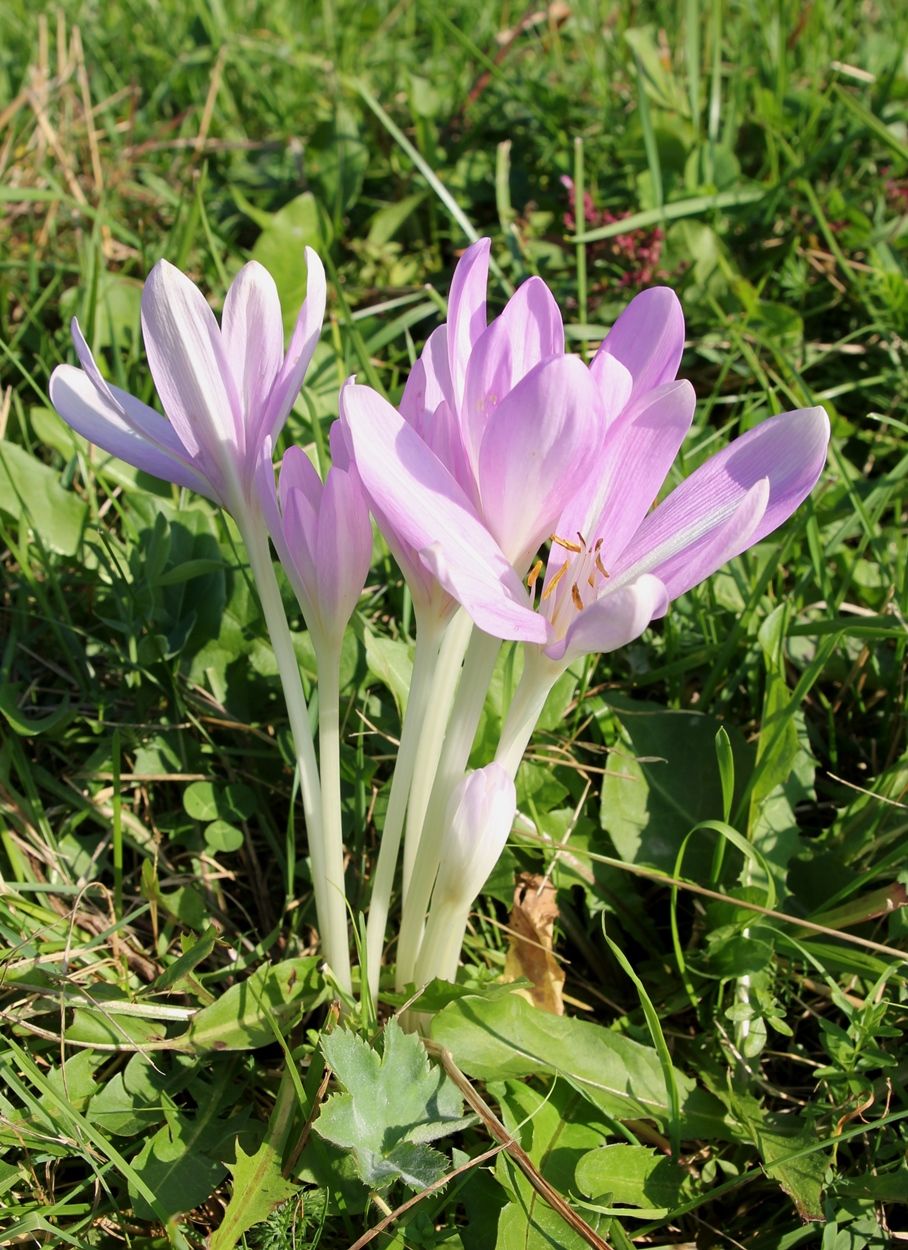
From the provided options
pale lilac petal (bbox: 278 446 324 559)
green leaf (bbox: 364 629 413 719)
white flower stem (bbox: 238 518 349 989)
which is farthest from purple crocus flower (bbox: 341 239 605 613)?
green leaf (bbox: 364 629 413 719)

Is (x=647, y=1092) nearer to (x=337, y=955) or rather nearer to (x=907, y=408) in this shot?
(x=337, y=955)

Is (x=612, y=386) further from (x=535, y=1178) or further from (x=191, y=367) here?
(x=535, y=1178)

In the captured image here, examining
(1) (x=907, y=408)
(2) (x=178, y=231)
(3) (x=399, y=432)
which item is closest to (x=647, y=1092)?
(3) (x=399, y=432)

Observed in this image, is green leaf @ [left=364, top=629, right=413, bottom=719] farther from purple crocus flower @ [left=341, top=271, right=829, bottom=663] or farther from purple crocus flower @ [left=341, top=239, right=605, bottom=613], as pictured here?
purple crocus flower @ [left=341, top=271, right=829, bottom=663]

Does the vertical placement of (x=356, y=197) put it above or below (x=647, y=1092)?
above

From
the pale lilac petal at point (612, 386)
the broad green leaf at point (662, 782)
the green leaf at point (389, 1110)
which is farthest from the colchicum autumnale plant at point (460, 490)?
the broad green leaf at point (662, 782)

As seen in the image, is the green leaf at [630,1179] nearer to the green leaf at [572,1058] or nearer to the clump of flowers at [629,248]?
the green leaf at [572,1058]
